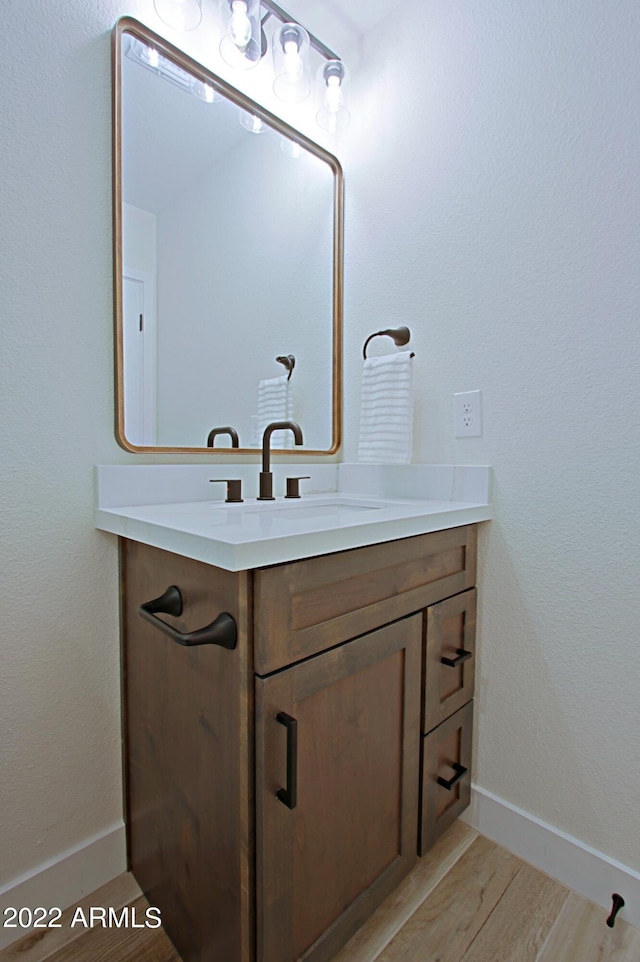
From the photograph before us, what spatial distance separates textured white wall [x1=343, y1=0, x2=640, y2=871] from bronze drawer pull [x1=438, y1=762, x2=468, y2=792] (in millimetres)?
93

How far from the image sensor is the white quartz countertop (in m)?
0.73

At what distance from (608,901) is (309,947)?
68 cm

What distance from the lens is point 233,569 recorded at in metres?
0.66

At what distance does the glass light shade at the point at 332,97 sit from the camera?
Answer: 145cm

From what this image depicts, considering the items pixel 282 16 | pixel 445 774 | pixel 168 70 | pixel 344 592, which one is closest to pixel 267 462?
pixel 344 592

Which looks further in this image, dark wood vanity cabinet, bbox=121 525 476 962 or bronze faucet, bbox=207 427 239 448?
bronze faucet, bbox=207 427 239 448

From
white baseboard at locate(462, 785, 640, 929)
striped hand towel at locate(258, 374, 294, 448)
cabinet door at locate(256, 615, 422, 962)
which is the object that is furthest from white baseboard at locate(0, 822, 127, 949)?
striped hand towel at locate(258, 374, 294, 448)

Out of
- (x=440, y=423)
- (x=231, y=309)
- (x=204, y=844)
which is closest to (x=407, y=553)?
(x=440, y=423)

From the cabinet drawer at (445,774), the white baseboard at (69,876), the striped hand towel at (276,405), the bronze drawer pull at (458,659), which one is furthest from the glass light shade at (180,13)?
the white baseboard at (69,876)

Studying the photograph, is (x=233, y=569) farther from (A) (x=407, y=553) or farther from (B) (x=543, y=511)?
(B) (x=543, y=511)

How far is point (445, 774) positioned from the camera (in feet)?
3.82

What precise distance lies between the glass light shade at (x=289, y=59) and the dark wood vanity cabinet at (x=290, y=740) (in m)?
1.33

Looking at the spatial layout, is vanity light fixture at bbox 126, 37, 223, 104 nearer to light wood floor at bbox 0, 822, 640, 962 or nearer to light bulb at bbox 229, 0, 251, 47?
light bulb at bbox 229, 0, 251, 47

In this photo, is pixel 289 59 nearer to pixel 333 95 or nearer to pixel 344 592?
pixel 333 95
